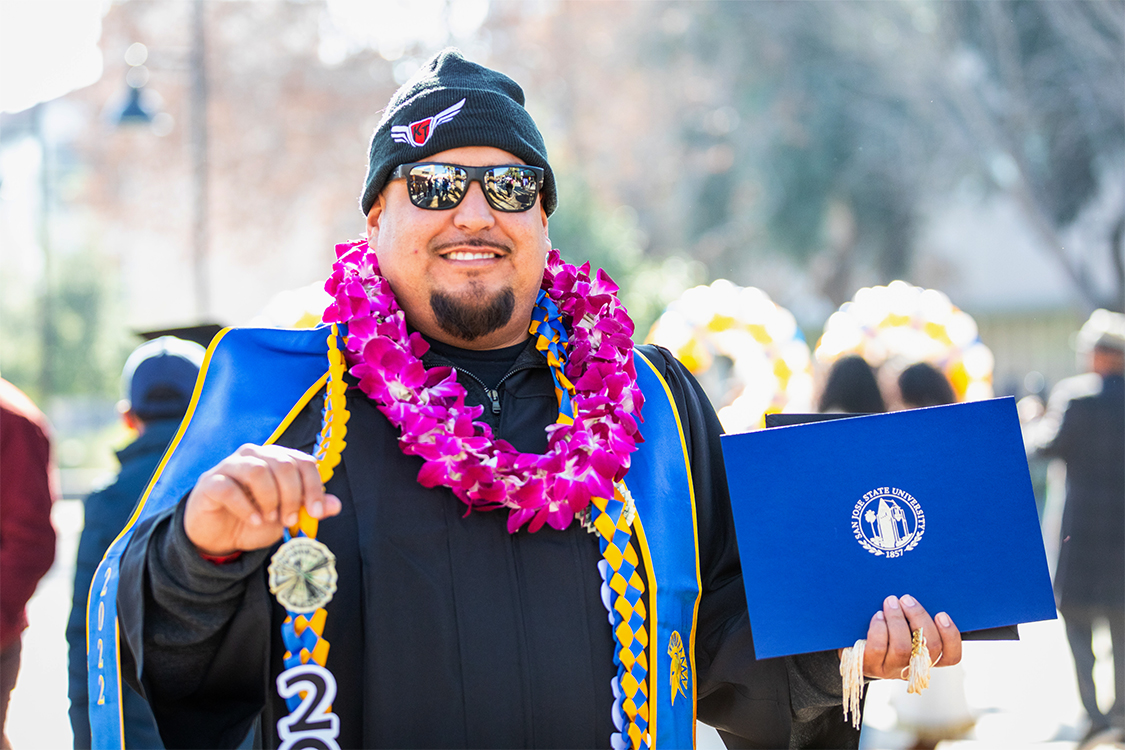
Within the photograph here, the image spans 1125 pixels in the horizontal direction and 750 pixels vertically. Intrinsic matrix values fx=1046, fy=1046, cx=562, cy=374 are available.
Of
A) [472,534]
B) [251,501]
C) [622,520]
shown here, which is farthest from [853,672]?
[251,501]

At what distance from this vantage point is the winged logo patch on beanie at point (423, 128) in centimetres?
226

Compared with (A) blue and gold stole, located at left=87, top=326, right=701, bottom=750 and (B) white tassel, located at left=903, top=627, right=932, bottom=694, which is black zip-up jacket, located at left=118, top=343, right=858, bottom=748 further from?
(B) white tassel, located at left=903, top=627, right=932, bottom=694

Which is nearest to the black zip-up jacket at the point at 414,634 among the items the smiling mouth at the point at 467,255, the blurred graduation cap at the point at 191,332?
the smiling mouth at the point at 467,255

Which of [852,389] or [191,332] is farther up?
[191,332]

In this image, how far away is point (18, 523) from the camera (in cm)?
415

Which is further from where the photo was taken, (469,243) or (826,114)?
(826,114)

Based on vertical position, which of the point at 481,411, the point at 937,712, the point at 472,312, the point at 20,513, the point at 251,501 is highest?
the point at 472,312

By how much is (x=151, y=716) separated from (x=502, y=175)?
1264 millimetres

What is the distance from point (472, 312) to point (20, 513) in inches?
111

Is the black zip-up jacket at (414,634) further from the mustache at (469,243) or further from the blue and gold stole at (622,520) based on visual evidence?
the mustache at (469,243)

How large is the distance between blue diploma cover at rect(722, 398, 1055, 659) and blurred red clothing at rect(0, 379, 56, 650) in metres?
3.30

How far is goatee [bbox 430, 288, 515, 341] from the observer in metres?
2.23

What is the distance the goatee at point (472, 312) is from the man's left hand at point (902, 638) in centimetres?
97

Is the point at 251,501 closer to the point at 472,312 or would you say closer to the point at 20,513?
the point at 472,312
